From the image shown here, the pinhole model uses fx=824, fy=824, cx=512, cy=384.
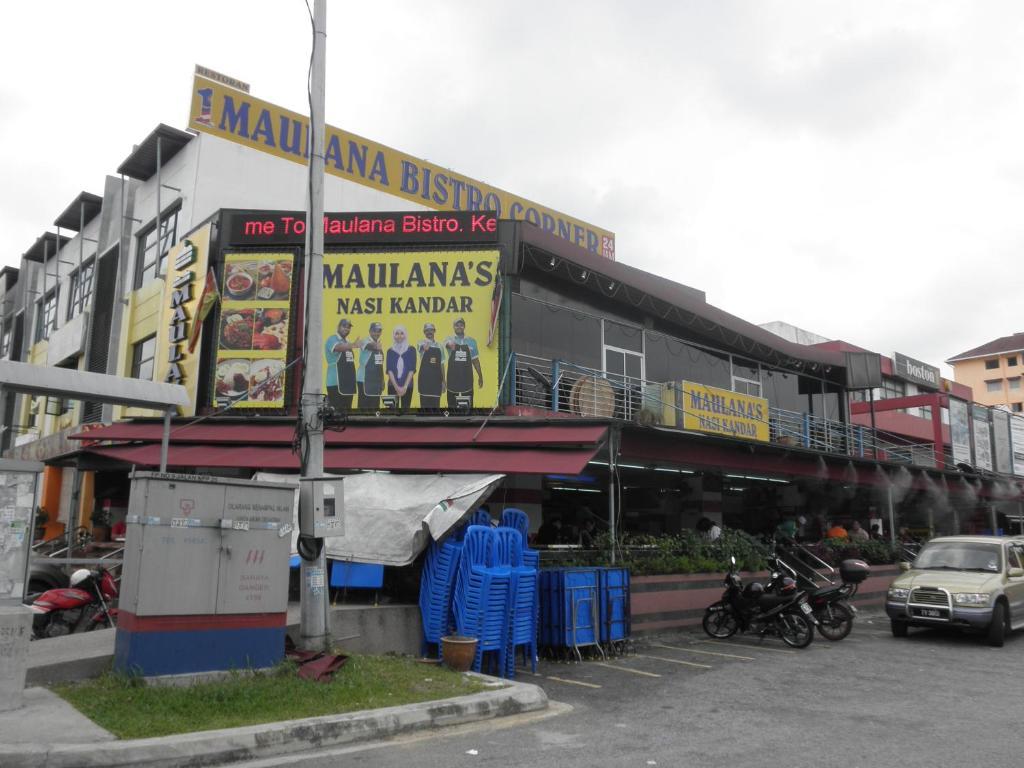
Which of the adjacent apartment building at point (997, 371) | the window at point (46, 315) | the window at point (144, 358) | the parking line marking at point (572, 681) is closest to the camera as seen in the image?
the parking line marking at point (572, 681)

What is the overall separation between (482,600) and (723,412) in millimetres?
10712

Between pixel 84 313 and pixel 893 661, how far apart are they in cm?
2409

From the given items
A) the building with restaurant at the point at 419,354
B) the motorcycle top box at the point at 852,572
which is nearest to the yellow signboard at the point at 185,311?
the building with restaurant at the point at 419,354

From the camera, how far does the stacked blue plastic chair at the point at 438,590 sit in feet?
35.3

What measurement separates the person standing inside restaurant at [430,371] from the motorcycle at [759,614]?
635 centimetres

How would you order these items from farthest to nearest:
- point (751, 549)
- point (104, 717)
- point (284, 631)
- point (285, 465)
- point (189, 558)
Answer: point (751, 549) < point (285, 465) < point (284, 631) < point (189, 558) < point (104, 717)

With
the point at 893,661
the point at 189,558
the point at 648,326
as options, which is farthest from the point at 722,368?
the point at 189,558

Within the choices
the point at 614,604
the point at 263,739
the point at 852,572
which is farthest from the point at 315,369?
the point at 852,572

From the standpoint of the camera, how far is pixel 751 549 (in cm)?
1588

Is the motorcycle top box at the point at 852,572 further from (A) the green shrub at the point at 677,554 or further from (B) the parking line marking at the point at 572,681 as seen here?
(B) the parking line marking at the point at 572,681

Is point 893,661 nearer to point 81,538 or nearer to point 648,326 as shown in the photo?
point 648,326

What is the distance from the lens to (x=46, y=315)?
109 feet

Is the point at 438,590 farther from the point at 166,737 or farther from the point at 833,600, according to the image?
the point at 833,600

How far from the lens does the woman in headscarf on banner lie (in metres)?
16.2
